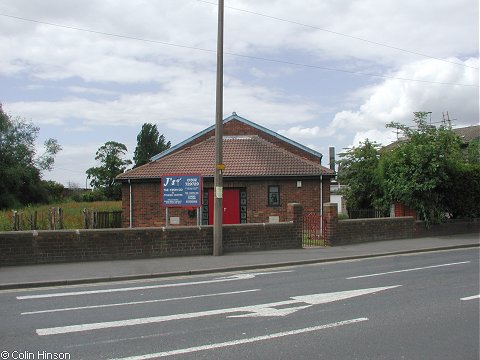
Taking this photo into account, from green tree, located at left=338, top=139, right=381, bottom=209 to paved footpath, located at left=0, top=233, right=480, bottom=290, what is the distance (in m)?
7.18

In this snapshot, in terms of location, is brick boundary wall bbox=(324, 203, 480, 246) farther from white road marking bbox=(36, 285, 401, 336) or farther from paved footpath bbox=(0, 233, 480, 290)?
white road marking bbox=(36, 285, 401, 336)

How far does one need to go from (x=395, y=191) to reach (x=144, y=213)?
11927mm

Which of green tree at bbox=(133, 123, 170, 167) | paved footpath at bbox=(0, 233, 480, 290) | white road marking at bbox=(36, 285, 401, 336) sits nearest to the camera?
white road marking at bbox=(36, 285, 401, 336)

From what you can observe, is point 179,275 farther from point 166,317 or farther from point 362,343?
point 362,343

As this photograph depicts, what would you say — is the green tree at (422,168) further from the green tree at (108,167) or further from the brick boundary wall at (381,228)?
the green tree at (108,167)

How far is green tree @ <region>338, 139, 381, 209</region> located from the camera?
24.7 meters

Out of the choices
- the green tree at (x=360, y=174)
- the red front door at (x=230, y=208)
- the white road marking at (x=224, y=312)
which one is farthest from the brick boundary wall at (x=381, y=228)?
the white road marking at (x=224, y=312)

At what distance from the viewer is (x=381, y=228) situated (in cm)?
1934

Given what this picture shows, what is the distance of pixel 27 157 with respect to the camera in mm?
58906

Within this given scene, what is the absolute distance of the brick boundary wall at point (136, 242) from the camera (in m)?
12.7

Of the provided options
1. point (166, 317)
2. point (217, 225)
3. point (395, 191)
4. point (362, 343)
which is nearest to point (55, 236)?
point (217, 225)

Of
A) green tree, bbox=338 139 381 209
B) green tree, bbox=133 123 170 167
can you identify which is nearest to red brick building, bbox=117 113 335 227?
green tree, bbox=338 139 381 209

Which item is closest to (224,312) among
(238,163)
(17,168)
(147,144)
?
(238,163)

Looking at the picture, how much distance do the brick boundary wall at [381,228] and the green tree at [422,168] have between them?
60cm
